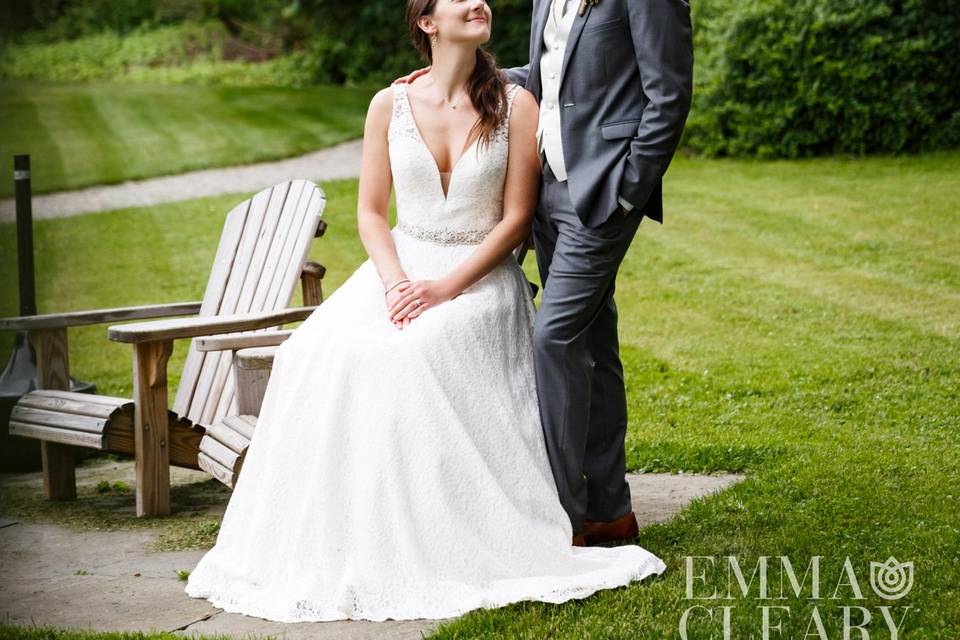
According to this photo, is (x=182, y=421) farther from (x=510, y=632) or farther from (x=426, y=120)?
(x=510, y=632)

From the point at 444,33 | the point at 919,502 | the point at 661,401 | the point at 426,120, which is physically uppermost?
the point at 444,33

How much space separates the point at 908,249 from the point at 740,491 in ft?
16.7

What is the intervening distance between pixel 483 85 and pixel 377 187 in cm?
47

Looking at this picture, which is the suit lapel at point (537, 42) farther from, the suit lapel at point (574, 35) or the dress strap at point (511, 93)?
the suit lapel at point (574, 35)

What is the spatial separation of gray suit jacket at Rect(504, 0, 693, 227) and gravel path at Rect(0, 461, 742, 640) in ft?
4.04

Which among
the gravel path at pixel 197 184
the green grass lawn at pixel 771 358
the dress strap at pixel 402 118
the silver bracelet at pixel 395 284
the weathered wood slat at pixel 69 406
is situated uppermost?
the dress strap at pixel 402 118

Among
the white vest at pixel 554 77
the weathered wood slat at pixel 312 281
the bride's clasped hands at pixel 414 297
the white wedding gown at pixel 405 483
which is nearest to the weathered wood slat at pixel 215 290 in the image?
the weathered wood slat at pixel 312 281

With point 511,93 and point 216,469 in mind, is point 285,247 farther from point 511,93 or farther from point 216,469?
point 511,93

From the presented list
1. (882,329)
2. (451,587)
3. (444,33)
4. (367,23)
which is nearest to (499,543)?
(451,587)

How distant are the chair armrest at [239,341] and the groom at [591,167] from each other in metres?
1.03

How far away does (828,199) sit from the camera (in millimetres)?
10234

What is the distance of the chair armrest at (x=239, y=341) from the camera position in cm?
377

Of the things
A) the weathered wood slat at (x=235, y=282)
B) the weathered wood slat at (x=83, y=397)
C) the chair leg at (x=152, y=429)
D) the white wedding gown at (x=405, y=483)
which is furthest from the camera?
the weathered wood slat at (x=235, y=282)

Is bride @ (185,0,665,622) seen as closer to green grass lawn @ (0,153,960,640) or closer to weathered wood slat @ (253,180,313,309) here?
green grass lawn @ (0,153,960,640)
